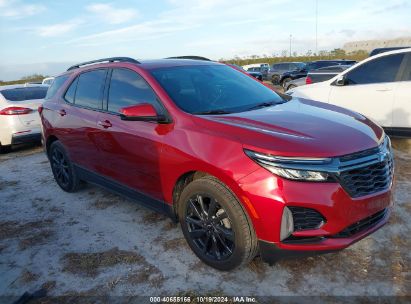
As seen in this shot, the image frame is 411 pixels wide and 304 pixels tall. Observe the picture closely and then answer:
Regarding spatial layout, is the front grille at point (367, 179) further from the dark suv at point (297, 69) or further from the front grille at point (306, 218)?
the dark suv at point (297, 69)

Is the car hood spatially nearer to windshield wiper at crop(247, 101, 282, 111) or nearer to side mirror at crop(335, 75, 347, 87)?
windshield wiper at crop(247, 101, 282, 111)

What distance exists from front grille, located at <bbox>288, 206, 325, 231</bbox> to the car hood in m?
0.38

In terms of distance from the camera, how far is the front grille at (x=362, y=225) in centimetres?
267

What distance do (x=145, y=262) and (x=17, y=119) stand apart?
5845 mm

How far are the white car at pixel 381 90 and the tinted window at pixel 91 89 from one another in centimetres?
469

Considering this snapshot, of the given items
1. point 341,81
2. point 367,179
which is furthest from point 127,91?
point 341,81

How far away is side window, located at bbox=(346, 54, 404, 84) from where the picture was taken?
21.4 feet

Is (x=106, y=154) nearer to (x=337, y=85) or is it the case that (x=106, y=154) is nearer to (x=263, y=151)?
(x=263, y=151)

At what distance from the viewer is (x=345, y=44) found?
83.4 meters

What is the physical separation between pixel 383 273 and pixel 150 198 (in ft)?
7.06

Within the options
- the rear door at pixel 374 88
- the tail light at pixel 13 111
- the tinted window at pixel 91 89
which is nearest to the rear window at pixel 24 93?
the tail light at pixel 13 111

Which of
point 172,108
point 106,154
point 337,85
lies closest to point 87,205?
point 106,154

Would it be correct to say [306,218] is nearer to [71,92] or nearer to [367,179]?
[367,179]

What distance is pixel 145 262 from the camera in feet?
10.8
